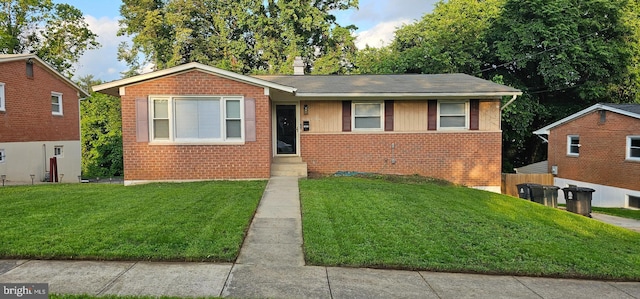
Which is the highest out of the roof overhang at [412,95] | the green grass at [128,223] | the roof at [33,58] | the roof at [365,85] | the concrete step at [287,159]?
the roof at [33,58]

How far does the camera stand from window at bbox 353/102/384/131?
44.9 ft

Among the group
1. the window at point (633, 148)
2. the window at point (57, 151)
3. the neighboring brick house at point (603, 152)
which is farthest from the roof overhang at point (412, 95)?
the window at point (57, 151)

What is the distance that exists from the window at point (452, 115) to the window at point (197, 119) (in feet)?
22.6

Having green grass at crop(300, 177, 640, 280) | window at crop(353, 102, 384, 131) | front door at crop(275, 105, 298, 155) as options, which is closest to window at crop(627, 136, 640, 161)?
green grass at crop(300, 177, 640, 280)

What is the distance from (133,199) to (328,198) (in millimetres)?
4180

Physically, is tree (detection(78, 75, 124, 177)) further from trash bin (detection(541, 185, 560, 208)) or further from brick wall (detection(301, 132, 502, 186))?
trash bin (detection(541, 185, 560, 208))

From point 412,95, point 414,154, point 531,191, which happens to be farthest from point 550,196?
point 412,95

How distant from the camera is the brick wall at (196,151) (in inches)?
443

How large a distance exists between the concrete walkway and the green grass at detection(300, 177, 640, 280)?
0.80ft

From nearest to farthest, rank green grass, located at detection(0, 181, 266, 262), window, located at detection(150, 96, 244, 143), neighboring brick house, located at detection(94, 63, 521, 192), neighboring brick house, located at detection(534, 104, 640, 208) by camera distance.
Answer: green grass, located at detection(0, 181, 266, 262), window, located at detection(150, 96, 244, 143), neighboring brick house, located at detection(94, 63, 521, 192), neighboring brick house, located at detection(534, 104, 640, 208)

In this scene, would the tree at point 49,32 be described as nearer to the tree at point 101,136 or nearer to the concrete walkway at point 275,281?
the tree at point 101,136

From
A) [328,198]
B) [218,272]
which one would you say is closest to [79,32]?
[328,198]

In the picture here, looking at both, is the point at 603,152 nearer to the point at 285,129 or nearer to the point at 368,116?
the point at 368,116

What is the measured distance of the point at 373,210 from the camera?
7.55 m
